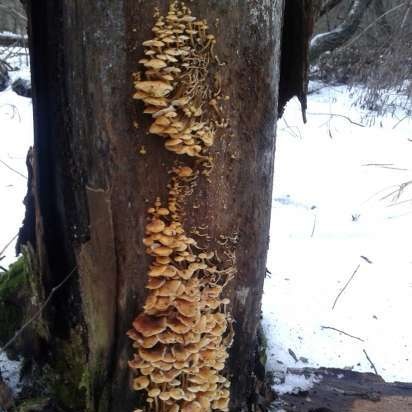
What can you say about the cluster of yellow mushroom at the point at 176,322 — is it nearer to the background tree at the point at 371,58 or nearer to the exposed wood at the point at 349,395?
the exposed wood at the point at 349,395

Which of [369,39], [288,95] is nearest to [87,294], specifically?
[288,95]

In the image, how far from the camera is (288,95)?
1.86 m

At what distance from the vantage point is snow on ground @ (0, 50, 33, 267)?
302cm

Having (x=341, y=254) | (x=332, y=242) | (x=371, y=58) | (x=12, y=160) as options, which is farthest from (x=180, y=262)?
(x=371, y=58)

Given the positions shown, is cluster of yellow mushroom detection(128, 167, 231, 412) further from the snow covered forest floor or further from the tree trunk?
the snow covered forest floor

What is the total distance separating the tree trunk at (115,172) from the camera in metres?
1.35

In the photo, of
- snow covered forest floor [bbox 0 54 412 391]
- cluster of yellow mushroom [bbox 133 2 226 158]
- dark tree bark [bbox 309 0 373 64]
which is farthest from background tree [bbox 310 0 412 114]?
cluster of yellow mushroom [bbox 133 2 226 158]

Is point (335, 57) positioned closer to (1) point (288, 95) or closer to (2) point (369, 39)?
(2) point (369, 39)

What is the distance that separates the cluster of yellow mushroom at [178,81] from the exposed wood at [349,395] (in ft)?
3.70

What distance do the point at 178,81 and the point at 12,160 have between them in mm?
3025

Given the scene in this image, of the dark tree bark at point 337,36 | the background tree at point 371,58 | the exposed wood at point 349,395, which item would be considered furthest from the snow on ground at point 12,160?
the background tree at point 371,58

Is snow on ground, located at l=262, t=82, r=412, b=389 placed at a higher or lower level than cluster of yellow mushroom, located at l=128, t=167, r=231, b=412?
lower

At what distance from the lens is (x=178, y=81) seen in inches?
51.8

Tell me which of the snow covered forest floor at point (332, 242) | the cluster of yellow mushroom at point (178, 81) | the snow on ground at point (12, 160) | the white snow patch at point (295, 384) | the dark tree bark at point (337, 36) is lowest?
the white snow patch at point (295, 384)
